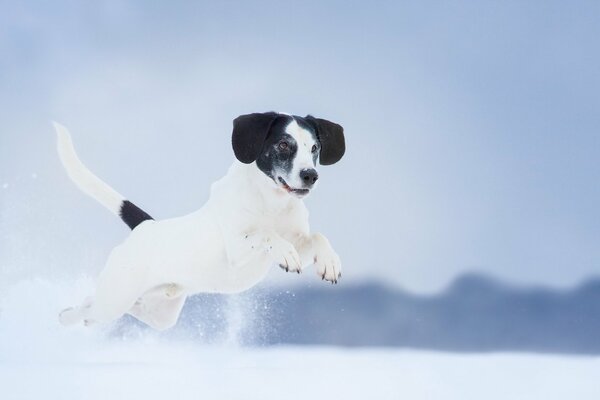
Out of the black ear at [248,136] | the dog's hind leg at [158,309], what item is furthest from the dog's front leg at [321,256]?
the dog's hind leg at [158,309]

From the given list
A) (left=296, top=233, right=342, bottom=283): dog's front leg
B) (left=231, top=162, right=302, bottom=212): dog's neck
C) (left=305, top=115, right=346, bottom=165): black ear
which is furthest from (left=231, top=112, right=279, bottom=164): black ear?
(left=296, top=233, right=342, bottom=283): dog's front leg

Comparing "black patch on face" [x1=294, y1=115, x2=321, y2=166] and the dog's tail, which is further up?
"black patch on face" [x1=294, y1=115, x2=321, y2=166]

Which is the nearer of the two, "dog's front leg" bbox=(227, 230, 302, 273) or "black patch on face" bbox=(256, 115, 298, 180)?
"dog's front leg" bbox=(227, 230, 302, 273)

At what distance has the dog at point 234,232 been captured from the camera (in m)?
3.80

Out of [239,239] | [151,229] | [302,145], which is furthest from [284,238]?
[151,229]

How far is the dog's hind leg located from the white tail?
59 cm

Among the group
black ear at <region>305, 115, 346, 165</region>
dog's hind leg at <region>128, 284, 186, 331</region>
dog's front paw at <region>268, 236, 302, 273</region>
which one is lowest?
dog's hind leg at <region>128, 284, 186, 331</region>

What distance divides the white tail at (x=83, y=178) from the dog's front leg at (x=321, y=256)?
1438 millimetres

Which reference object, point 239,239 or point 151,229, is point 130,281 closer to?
point 151,229

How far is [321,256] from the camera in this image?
379cm

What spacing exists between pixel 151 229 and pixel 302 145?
1.22m

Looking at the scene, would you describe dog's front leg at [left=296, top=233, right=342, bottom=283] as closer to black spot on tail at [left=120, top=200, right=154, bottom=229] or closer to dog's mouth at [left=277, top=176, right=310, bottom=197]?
dog's mouth at [left=277, top=176, right=310, bottom=197]

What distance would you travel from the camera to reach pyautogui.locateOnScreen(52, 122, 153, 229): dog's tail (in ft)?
15.4

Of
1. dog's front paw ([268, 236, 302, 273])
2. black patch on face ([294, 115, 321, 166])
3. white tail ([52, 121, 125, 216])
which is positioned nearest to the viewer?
dog's front paw ([268, 236, 302, 273])
